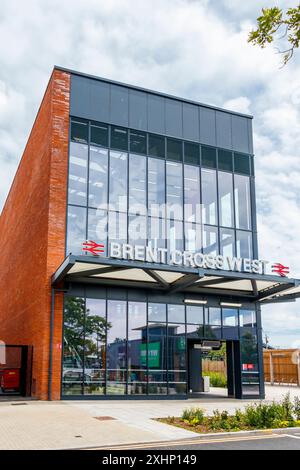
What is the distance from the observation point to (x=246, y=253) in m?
27.0

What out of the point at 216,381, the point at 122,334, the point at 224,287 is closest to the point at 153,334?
the point at 122,334

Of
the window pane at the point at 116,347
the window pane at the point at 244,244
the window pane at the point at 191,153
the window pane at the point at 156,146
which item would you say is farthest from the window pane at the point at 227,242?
the window pane at the point at 116,347

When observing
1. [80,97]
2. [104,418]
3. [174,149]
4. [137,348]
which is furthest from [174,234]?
[104,418]

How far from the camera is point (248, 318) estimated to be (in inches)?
1029

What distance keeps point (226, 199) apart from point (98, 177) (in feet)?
23.1

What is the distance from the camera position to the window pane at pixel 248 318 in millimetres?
25922

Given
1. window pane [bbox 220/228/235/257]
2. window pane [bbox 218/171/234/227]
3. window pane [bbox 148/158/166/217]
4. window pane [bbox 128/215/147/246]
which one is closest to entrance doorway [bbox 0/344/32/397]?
window pane [bbox 128/215/147/246]

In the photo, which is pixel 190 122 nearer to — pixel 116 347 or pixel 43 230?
pixel 43 230

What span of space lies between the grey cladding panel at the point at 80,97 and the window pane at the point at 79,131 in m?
0.43

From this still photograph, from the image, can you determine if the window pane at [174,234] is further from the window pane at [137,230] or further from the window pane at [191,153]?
the window pane at [191,153]

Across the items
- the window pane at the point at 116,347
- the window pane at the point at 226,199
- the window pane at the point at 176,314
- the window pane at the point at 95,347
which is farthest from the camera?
the window pane at the point at 226,199

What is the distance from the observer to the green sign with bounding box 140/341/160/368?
2311cm

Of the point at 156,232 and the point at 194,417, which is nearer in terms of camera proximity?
the point at 194,417
